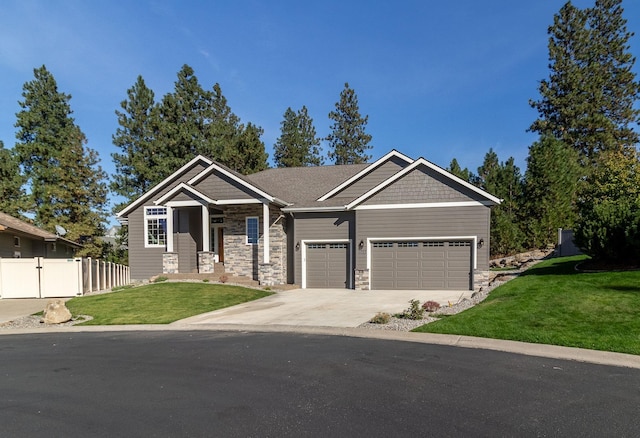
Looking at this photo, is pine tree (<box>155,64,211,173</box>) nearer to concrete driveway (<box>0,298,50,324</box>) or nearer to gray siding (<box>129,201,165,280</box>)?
gray siding (<box>129,201,165,280</box>)

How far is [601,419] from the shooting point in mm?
4219

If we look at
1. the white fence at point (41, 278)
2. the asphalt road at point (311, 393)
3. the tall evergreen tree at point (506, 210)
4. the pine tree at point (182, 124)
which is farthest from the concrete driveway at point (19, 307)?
the tall evergreen tree at point (506, 210)

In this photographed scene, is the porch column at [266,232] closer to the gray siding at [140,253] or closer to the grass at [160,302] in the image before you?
the grass at [160,302]

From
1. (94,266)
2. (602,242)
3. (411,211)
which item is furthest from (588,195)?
(94,266)

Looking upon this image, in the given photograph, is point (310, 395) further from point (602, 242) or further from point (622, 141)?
point (622, 141)

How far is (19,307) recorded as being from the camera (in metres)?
14.7

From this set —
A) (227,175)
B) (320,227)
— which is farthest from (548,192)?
(227,175)

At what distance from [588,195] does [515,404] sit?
2725cm

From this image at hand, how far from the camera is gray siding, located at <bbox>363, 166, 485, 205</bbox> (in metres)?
17.6

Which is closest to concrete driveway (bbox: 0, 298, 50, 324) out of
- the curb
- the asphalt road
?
the curb

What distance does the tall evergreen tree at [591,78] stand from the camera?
1548 inches

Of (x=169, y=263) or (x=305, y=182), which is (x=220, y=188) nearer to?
(x=169, y=263)

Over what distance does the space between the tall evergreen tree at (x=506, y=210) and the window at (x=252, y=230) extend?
1621 centimetres

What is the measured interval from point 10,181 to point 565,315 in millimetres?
42821
